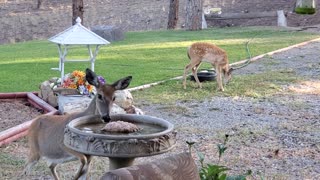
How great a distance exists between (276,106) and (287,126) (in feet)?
5.20

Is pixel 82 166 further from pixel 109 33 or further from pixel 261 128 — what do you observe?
Result: pixel 109 33

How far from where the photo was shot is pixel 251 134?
8.43 m

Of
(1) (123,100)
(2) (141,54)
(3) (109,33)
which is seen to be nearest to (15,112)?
(1) (123,100)

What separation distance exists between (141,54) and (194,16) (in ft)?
28.5

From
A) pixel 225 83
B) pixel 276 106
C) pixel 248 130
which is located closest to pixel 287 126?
pixel 248 130

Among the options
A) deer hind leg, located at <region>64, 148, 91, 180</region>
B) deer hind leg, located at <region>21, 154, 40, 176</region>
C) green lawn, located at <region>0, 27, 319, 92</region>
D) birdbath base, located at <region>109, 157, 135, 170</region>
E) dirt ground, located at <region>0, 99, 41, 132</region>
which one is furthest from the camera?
green lawn, located at <region>0, 27, 319, 92</region>

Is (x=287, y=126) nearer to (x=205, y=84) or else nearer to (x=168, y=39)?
(x=205, y=84)

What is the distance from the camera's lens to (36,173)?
6535mm

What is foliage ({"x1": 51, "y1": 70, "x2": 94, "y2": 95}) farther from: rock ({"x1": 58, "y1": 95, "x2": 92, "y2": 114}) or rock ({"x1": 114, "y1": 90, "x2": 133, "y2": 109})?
rock ({"x1": 114, "y1": 90, "x2": 133, "y2": 109})

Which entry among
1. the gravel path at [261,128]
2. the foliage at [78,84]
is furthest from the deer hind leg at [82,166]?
the foliage at [78,84]

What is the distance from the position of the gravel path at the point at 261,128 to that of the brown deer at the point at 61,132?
1844 mm

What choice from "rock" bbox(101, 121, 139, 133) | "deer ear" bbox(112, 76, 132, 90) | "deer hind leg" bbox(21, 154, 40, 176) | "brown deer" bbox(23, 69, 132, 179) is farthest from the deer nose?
"deer hind leg" bbox(21, 154, 40, 176)

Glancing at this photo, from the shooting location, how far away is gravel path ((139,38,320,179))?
7.05 meters

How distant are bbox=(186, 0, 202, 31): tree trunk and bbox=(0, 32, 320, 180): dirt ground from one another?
12.5 metres
